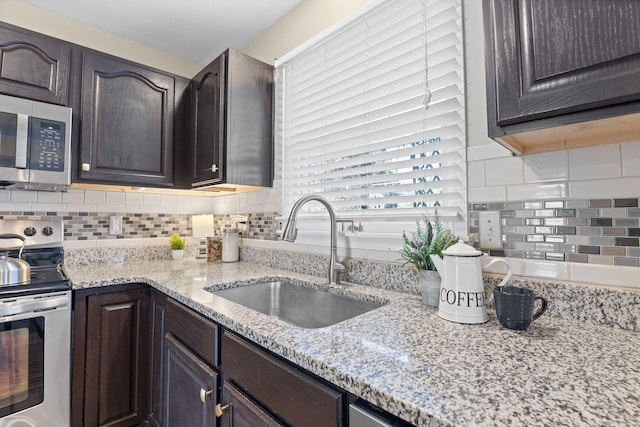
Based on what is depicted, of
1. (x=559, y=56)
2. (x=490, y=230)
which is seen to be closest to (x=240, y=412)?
(x=490, y=230)

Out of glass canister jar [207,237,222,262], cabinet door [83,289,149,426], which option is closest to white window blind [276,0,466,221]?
glass canister jar [207,237,222,262]

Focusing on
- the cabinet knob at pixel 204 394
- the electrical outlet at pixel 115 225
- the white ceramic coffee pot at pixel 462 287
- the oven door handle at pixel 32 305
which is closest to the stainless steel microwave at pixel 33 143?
the electrical outlet at pixel 115 225

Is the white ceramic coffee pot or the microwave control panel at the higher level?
the microwave control panel

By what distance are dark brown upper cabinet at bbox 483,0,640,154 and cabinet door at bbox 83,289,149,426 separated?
177 centimetres

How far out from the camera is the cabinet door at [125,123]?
181 cm

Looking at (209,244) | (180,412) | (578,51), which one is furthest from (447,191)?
(209,244)

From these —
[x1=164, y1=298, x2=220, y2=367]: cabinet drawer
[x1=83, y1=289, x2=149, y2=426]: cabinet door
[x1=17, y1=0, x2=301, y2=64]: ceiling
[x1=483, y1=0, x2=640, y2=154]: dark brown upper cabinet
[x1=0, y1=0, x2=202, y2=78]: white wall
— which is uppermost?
[x1=17, y1=0, x2=301, y2=64]: ceiling

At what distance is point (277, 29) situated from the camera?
2068 mm

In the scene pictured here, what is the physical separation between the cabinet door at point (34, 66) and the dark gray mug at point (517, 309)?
7.51ft

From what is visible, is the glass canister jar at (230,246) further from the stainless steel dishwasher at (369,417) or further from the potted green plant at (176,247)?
the stainless steel dishwasher at (369,417)

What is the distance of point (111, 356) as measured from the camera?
1542 millimetres

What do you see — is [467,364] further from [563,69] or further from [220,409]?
[220,409]

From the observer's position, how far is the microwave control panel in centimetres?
159

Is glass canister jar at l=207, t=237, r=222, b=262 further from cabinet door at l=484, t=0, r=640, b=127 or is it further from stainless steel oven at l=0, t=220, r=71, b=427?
cabinet door at l=484, t=0, r=640, b=127
